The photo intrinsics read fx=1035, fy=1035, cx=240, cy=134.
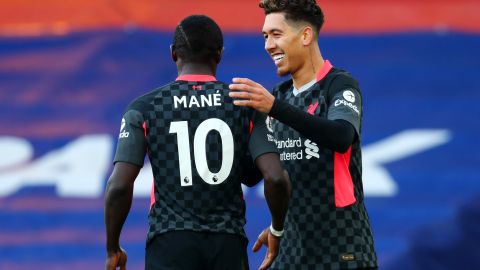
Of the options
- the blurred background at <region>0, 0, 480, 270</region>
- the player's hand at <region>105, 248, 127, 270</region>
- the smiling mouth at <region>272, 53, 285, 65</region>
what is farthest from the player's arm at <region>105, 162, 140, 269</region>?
the blurred background at <region>0, 0, 480, 270</region>

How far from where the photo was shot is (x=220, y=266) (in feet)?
15.2

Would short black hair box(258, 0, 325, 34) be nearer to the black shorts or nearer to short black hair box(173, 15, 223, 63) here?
short black hair box(173, 15, 223, 63)

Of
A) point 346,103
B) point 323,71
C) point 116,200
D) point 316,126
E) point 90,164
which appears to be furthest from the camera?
point 90,164

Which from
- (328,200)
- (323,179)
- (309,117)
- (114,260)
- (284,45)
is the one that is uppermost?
(284,45)

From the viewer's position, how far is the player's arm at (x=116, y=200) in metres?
4.58

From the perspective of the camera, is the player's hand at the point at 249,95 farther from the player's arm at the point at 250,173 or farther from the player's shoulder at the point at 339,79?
the player's shoulder at the point at 339,79

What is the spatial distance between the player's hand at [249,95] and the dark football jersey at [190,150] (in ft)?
0.26

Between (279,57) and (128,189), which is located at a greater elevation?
(279,57)

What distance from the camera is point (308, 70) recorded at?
538cm

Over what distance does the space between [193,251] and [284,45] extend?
4.30 feet

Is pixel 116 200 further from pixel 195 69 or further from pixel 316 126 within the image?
pixel 316 126

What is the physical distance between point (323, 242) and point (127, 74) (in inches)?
138

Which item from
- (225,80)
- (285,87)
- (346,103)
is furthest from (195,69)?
(225,80)

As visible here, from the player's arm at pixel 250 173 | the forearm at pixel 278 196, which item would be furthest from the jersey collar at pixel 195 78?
the forearm at pixel 278 196
